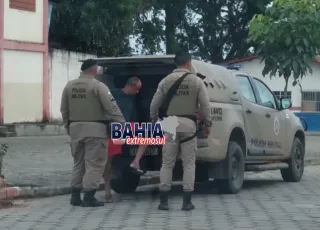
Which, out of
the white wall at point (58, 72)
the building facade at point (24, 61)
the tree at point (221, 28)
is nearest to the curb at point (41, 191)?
the building facade at point (24, 61)

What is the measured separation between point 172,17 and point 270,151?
36089 mm

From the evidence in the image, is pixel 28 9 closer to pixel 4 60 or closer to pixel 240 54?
pixel 4 60

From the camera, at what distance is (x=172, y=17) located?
4925cm

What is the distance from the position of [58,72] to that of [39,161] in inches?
456

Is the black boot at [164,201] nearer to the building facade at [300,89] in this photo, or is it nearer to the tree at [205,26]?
the building facade at [300,89]

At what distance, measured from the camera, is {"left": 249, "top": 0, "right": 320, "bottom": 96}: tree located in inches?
866

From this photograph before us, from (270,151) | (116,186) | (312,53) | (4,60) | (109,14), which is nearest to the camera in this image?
(116,186)

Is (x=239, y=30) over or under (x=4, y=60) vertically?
over

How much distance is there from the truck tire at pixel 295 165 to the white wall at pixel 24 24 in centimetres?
1242

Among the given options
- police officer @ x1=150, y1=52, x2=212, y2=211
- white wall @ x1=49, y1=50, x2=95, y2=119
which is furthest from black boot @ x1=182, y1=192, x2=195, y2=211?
white wall @ x1=49, y1=50, x2=95, y2=119

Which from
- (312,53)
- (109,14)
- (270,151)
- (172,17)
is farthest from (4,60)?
(172,17)

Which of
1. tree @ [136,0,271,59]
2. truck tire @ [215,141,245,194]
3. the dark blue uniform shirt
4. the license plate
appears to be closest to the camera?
the license plate

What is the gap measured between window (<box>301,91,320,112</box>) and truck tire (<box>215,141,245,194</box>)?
28963 mm

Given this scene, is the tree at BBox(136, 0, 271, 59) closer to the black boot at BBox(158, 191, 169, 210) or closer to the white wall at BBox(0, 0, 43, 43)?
the white wall at BBox(0, 0, 43, 43)
